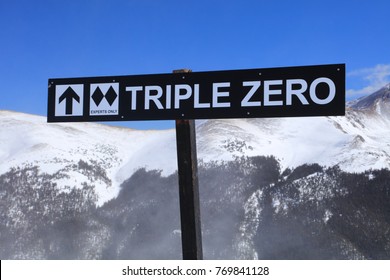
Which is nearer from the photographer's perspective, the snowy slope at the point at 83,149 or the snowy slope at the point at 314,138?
the snowy slope at the point at 314,138

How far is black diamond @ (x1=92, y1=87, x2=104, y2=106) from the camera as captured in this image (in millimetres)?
3531

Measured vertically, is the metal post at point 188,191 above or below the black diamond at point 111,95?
below

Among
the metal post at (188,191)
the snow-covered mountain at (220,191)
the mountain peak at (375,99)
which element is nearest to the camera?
the metal post at (188,191)

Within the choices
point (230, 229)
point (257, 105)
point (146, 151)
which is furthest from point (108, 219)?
point (257, 105)

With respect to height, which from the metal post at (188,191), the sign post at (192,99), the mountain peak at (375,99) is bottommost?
the metal post at (188,191)

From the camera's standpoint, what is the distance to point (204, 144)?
303 inches

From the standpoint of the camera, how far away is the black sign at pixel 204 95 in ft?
10.5

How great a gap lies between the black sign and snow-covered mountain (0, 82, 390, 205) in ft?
12.9

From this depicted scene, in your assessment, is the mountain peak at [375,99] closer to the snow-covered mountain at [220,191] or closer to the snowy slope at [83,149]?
the snow-covered mountain at [220,191]

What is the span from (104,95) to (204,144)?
4281mm

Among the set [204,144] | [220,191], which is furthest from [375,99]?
[220,191]

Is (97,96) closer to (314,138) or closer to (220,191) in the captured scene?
(220,191)

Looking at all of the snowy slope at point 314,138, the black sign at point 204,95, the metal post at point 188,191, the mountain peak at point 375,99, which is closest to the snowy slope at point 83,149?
the snowy slope at point 314,138
